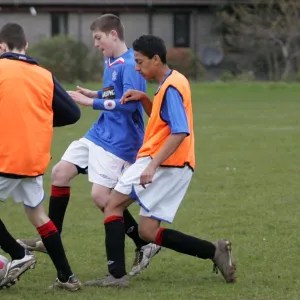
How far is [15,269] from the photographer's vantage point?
23.3 ft

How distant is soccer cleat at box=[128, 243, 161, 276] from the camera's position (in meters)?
7.71

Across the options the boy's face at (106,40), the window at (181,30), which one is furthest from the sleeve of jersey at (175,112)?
the window at (181,30)

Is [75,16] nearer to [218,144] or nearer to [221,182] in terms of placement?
[218,144]

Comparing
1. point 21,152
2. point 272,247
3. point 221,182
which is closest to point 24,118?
point 21,152

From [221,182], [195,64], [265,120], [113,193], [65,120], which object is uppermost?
[65,120]

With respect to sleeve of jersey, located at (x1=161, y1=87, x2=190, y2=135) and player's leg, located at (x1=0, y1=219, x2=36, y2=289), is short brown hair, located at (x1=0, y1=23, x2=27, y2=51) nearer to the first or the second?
sleeve of jersey, located at (x1=161, y1=87, x2=190, y2=135)

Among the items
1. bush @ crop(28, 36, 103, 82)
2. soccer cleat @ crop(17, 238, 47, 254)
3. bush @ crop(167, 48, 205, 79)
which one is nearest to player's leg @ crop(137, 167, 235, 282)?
soccer cleat @ crop(17, 238, 47, 254)

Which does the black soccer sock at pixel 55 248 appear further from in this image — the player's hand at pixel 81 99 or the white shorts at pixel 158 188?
the player's hand at pixel 81 99

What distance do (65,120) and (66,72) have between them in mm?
27670

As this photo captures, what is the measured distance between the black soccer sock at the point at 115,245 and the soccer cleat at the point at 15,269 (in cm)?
57

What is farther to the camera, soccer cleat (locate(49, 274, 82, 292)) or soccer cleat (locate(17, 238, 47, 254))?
soccer cleat (locate(17, 238, 47, 254))

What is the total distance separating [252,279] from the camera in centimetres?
735

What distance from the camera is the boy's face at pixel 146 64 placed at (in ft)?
23.1

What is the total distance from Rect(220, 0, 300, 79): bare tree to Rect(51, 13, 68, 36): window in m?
7.71
